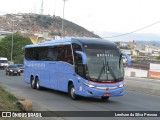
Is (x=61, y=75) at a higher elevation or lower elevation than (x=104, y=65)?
lower

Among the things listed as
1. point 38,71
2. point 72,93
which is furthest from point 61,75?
point 38,71

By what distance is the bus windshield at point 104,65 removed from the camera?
19578 millimetres

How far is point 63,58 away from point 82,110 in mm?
6648

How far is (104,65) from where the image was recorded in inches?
780

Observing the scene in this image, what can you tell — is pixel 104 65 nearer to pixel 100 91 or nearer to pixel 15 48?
Result: pixel 100 91

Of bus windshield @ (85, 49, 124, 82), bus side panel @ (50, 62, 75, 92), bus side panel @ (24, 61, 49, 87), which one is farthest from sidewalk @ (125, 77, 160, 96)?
bus windshield @ (85, 49, 124, 82)

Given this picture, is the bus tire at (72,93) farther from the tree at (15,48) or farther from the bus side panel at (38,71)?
the tree at (15,48)

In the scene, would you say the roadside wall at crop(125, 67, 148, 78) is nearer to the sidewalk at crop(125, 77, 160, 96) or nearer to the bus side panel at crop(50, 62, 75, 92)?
the sidewalk at crop(125, 77, 160, 96)

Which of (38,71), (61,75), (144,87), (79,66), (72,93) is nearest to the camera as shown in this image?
(79,66)

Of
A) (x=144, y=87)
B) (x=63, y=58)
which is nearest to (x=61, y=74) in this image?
(x=63, y=58)

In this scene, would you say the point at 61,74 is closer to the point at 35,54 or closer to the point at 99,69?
the point at 99,69

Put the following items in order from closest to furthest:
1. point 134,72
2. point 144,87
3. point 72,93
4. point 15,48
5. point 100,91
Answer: point 100,91 < point 72,93 < point 144,87 < point 134,72 < point 15,48

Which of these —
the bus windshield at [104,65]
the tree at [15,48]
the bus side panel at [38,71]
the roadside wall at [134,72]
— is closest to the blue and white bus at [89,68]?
the bus windshield at [104,65]

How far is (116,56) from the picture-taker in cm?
2033
